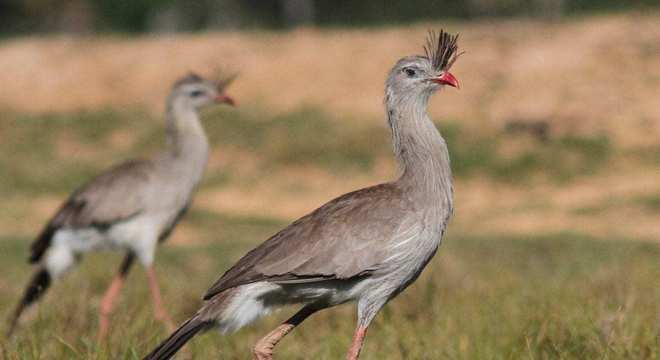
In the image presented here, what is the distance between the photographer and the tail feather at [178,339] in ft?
15.8

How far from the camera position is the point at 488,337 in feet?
20.0

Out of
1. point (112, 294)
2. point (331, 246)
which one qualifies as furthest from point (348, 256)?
point (112, 294)

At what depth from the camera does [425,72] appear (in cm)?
546

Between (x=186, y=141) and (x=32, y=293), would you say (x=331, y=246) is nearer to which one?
(x=32, y=293)

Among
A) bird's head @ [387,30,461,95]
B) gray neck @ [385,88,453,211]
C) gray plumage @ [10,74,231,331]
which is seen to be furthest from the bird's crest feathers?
gray plumage @ [10,74,231,331]

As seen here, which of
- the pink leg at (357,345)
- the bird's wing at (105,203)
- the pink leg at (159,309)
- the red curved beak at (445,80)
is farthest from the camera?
the bird's wing at (105,203)

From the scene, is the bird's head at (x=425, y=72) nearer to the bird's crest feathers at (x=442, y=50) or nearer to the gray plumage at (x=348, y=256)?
the bird's crest feathers at (x=442, y=50)

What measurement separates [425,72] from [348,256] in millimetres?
1127

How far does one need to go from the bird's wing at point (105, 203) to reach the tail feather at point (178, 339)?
3.85 metres

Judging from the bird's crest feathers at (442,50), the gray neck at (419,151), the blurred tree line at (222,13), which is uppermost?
the bird's crest feathers at (442,50)

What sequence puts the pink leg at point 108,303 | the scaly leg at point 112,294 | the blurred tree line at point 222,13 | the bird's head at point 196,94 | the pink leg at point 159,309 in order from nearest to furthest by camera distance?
1. the pink leg at point 159,309
2. the pink leg at point 108,303
3. the scaly leg at point 112,294
4. the bird's head at point 196,94
5. the blurred tree line at point 222,13

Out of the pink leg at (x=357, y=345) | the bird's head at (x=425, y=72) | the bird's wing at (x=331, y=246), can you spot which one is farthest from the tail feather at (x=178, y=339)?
the bird's head at (x=425, y=72)

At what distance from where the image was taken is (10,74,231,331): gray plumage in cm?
882

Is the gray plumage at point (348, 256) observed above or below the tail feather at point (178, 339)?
above
